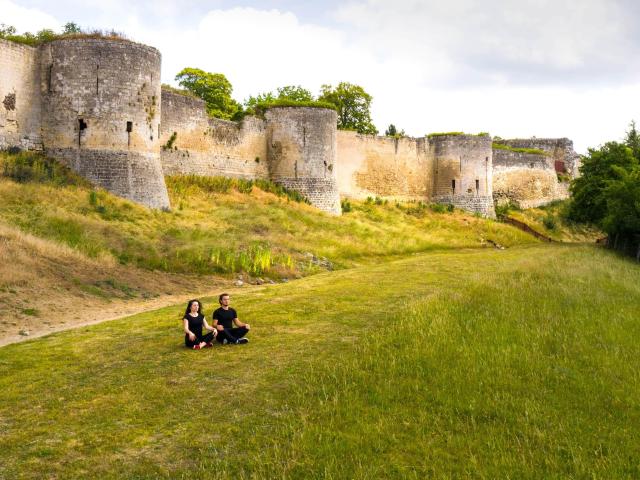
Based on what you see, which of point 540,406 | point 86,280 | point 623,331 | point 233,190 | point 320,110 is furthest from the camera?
point 320,110

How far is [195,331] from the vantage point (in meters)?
9.50

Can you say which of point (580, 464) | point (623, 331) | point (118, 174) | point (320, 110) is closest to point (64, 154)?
point (118, 174)

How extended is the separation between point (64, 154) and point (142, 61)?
4240 millimetres

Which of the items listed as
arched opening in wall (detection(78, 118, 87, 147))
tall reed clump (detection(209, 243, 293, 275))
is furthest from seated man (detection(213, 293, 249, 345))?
arched opening in wall (detection(78, 118, 87, 147))

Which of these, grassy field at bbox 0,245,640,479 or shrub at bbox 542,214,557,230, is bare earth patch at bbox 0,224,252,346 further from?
shrub at bbox 542,214,557,230

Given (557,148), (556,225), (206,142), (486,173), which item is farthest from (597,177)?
(557,148)

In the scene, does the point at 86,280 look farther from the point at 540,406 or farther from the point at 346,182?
the point at 346,182

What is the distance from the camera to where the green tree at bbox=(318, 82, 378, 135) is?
47938mm

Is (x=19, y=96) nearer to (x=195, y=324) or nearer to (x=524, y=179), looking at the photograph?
Result: (x=195, y=324)

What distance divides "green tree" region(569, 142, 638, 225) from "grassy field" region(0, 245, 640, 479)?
852 inches

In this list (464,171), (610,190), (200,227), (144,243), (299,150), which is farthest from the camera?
(464,171)

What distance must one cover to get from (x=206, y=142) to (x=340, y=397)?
21.6 metres

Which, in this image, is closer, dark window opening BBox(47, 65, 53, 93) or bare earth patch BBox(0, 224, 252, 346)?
bare earth patch BBox(0, 224, 252, 346)

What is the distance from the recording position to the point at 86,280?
47.0 ft
